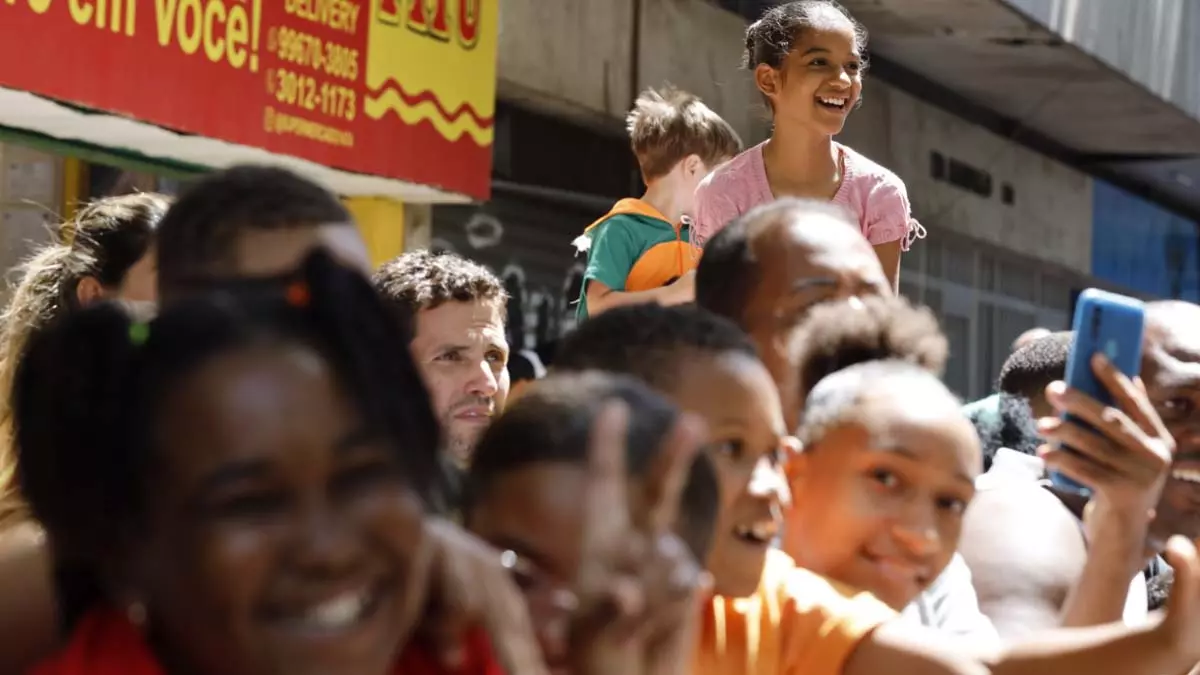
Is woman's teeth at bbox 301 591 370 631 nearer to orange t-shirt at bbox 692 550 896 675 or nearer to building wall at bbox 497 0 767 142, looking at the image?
orange t-shirt at bbox 692 550 896 675

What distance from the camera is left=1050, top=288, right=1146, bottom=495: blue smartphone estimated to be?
3297 millimetres

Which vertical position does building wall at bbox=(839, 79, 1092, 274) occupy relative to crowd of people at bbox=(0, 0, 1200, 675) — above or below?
above

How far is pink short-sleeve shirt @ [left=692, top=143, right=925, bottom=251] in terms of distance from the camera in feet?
17.3

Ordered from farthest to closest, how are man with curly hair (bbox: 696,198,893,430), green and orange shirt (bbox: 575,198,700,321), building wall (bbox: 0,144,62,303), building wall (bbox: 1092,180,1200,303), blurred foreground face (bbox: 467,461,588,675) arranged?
building wall (bbox: 1092,180,1200,303) → building wall (bbox: 0,144,62,303) → green and orange shirt (bbox: 575,198,700,321) → man with curly hair (bbox: 696,198,893,430) → blurred foreground face (bbox: 467,461,588,675)

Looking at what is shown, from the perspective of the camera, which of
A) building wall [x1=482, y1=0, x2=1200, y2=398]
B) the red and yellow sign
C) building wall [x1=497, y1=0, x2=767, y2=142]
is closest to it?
the red and yellow sign

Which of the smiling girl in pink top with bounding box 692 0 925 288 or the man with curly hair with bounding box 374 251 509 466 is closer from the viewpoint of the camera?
the man with curly hair with bounding box 374 251 509 466

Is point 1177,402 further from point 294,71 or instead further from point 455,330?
point 294,71

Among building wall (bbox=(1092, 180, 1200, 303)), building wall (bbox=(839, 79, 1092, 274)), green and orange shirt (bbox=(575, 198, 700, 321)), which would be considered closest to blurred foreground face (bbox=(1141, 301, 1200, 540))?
green and orange shirt (bbox=(575, 198, 700, 321))

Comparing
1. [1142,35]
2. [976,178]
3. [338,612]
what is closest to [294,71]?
[338,612]

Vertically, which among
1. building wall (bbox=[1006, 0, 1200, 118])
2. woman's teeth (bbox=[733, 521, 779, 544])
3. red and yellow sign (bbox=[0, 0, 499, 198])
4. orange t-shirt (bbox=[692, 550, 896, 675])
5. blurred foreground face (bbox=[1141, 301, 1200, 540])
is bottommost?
orange t-shirt (bbox=[692, 550, 896, 675])

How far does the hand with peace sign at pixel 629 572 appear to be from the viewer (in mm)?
1937

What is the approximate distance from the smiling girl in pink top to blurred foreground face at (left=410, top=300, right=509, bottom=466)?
0.78 m

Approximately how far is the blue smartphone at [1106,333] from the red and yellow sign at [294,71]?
4130mm

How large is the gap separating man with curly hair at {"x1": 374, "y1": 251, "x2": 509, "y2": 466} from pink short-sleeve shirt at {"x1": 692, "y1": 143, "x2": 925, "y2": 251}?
0.82m
